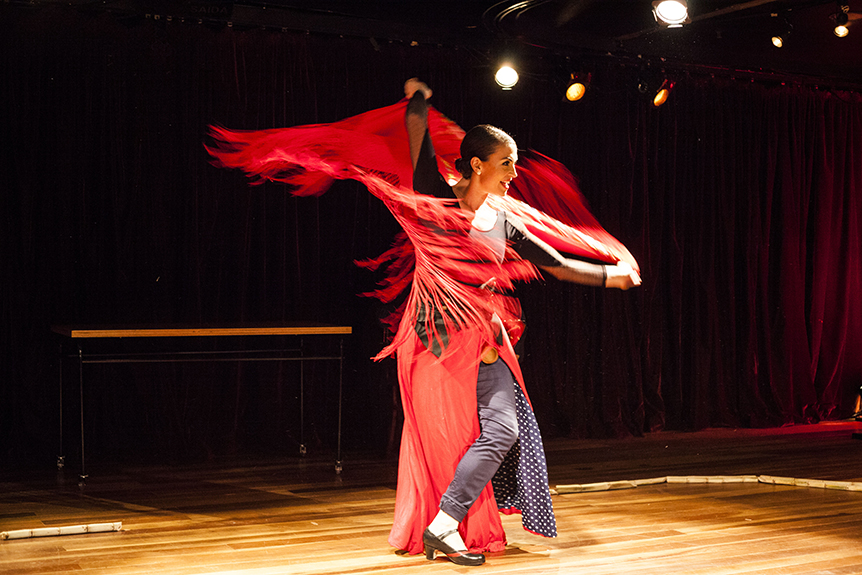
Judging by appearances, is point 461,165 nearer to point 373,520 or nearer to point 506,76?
point 373,520

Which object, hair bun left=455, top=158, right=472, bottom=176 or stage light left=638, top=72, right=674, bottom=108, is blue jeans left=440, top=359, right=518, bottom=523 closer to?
hair bun left=455, top=158, right=472, bottom=176

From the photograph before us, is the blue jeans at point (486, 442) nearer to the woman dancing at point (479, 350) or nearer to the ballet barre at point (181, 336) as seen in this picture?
the woman dancing at point (479, 350)

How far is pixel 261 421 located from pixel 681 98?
391 cm

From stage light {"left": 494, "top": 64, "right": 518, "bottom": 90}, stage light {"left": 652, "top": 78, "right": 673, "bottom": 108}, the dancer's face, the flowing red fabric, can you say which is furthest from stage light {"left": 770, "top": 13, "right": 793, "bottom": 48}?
the dancer's face

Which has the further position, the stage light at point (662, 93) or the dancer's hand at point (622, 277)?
the stage light at point (662, 93)

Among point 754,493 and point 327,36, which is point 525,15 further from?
point 754,493

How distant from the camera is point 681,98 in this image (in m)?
6.96

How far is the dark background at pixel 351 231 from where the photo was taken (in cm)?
520

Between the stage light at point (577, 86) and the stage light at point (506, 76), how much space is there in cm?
51

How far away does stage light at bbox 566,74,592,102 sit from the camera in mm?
6164

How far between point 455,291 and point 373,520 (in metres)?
1.36

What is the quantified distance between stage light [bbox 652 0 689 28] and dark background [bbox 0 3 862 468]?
129 cm

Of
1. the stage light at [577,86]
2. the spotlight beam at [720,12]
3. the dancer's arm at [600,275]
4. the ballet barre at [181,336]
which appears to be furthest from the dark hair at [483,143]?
the stage light at [577,86]

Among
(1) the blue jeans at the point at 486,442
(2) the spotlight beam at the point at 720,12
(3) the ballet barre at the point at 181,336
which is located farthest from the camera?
(2) the spotlight beam at the point at 720,12
